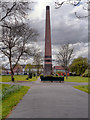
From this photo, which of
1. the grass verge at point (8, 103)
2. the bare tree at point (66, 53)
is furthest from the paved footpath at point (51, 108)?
the bare tree at point (66, 53)

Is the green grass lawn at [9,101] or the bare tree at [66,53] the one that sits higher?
the bare tree at [66,53]

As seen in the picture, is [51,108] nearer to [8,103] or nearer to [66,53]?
[8,103]

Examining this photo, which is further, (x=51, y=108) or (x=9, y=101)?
(x=9, y=101)

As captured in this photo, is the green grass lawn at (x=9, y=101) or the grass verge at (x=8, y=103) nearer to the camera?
the grass verge at (x=8, y=103)

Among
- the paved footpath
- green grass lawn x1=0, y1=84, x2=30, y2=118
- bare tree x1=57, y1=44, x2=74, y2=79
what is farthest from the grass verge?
bare tree x1=57, y1=44, x2=74, y2=79

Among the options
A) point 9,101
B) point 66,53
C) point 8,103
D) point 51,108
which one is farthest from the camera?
point 66,53

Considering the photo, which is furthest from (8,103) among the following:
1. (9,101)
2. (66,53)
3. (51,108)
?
(66,53)

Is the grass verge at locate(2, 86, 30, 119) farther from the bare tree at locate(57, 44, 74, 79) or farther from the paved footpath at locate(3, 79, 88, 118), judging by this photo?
the bare tree at locate(57, 44, 74, 79)

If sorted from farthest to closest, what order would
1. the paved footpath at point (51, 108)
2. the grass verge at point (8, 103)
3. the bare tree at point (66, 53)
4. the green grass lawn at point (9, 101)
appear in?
the bare tree at point (66, 53) < the green grass lawn at point (9, 101) < the grass verge at point (8, 103) < the paved footpath at point (51, 108)

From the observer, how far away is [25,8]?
11.0 metres

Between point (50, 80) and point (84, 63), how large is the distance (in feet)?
150

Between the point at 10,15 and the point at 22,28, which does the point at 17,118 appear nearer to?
the point at 22,28

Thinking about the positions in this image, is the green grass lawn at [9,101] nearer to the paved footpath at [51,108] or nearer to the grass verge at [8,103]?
the grass verge at [8,103]

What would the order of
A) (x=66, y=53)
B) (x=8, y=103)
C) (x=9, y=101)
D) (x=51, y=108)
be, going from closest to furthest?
(x=51, y=108) → (x=8, y=103) → (x=9, y=101) → (x=66, y=53)
